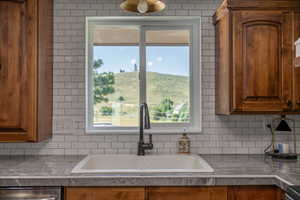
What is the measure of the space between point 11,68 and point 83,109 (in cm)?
68

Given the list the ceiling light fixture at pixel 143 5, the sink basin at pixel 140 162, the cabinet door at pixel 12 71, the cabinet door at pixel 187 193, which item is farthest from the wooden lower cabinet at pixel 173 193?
the ceiling light fixture at pixel 143 5

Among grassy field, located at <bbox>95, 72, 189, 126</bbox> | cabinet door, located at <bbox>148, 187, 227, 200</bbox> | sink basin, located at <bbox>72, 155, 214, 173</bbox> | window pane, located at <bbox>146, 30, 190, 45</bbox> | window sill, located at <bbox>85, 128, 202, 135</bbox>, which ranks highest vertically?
window pane, located at <bbox>146, 30, 190, 45</bbox>

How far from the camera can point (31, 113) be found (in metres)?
2.08

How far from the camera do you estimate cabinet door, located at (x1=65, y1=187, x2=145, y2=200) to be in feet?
5.63

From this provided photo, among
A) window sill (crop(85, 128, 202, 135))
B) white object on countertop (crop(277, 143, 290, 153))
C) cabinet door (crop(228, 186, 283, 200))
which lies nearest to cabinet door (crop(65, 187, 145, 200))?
cabinet door (crop(228, 186, 283, 200))

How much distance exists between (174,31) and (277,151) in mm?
1391

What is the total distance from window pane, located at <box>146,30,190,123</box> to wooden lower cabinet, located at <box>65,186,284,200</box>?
0.96 meters

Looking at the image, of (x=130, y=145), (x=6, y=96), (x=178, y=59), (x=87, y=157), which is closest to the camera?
(x=6, y=96)

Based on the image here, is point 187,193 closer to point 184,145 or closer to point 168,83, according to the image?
point 184,145

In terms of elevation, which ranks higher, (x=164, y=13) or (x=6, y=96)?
(x=164, y=13)

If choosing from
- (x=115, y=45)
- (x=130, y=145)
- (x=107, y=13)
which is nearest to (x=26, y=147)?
(x=130, y=145)

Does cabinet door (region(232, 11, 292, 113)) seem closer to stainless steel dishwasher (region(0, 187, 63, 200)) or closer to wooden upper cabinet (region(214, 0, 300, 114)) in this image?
wooden upper cabinet (region(214, 0, 300, 114))

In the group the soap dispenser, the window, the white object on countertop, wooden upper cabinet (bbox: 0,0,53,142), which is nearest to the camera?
wooden upper cabinet (bbox: 0,0,53,142)

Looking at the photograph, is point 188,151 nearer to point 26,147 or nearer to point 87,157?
point 87,157
